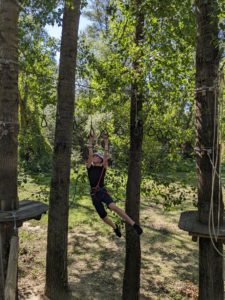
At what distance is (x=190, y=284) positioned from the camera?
9742mm

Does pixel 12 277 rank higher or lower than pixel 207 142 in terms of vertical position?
lower

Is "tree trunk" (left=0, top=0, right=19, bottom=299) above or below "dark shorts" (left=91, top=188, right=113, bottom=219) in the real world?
above

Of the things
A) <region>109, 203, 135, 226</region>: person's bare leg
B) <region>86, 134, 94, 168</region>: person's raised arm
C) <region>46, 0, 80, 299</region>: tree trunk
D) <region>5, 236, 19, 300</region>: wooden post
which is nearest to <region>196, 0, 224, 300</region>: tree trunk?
<region>109, 203, 135, 226</region>: person's bare leg

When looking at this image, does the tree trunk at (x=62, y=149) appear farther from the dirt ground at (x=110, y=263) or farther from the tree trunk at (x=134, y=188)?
the tree trunk at (x=134, y=188)

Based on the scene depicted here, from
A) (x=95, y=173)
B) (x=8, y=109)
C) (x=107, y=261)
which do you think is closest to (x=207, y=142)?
(x=95, y=173)

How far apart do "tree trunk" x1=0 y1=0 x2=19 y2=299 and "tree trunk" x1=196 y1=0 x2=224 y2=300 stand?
248 centimetres

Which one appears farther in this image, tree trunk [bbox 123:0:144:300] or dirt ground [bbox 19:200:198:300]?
→ dirt ground [bbox 19:200:198:300]

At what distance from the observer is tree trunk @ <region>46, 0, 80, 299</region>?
7652 millimetres

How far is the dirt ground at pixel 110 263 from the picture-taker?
930cm

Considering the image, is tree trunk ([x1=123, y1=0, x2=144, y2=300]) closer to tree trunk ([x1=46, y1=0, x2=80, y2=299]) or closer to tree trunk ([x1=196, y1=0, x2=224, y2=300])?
tree trunk ([x1=46, y1=0, x2=80, y2=299])

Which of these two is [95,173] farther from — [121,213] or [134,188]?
[134,188]

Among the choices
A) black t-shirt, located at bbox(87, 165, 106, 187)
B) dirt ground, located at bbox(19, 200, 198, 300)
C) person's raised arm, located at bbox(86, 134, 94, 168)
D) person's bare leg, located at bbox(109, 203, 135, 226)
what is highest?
person's raised arm, located at bbox(86, 134, 94, 168)

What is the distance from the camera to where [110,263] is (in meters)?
10.9

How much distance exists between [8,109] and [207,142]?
2656mm
